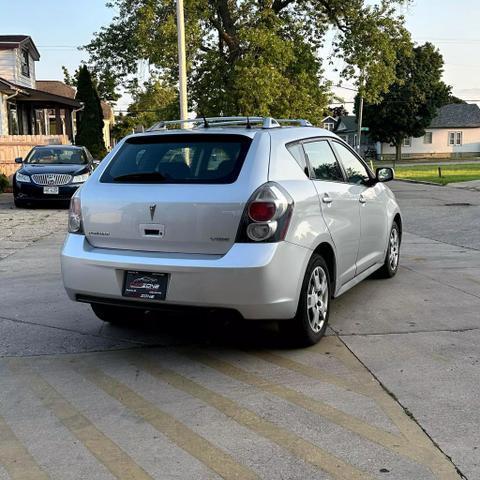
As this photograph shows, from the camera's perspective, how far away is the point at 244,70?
74.0 feet

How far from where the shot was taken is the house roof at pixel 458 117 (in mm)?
64562

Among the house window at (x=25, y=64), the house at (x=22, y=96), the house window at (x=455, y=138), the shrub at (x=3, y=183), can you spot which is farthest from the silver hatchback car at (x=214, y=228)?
the house window at (x=455, y=138)

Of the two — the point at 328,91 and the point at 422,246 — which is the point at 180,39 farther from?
the point at 328,91

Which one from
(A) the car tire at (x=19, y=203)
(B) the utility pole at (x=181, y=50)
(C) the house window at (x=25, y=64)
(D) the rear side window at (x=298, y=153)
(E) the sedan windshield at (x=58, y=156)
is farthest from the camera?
(C) the house window at (x=25, y=64)

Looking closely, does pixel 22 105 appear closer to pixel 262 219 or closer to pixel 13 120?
pixel 13 120

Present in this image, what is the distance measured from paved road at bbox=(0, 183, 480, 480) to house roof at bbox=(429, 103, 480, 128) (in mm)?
63165

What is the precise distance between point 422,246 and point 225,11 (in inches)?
720

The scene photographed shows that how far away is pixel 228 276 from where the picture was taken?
391cm

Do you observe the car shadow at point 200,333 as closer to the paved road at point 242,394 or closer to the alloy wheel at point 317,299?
the paved road at point 242,394

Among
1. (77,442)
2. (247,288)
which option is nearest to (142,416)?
(77,442)

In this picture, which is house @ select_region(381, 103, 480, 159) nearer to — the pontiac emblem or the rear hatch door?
the rear hatch door

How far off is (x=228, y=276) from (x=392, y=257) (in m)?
3.49

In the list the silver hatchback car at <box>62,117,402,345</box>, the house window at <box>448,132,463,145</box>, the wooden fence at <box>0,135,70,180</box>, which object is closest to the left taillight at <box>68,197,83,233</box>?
the silver hatchback car at <box>62,117,402,345</box>

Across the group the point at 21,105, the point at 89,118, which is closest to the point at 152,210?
the point at 21,105
